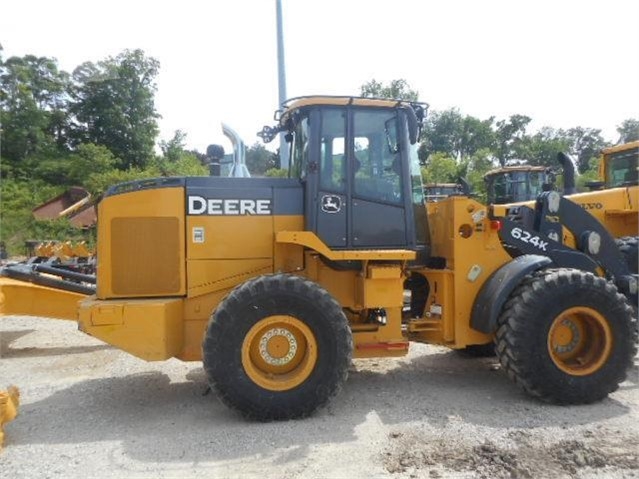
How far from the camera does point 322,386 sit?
4.58m

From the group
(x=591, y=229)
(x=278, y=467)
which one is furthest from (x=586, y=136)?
(x=278, y=467)

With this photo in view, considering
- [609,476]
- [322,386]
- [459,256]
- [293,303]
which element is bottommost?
[609,476]

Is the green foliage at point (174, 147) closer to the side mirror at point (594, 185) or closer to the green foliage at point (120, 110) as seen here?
the green foliage at point (120, 110)

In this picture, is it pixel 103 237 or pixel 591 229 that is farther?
pixel 591 229

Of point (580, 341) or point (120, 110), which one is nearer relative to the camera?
point (580, 341)

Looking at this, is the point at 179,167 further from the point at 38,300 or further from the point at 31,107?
the point at 38,300

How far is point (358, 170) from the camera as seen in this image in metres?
5.20

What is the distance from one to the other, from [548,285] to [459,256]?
83 cm

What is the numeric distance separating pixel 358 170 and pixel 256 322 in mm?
1717

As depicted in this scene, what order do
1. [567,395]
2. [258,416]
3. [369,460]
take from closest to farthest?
[369,460] < [258,416] < [567,395]

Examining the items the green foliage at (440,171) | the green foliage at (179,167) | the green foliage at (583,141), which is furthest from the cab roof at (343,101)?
the green foliage at (583,141)

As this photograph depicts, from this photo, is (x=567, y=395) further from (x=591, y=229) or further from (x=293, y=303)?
(x=293, y=303)

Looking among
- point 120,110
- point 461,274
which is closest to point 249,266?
point 461,274

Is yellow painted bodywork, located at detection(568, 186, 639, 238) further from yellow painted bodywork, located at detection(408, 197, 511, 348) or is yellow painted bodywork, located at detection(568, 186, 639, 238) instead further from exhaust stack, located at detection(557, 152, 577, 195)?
yellow painted bodywork, located at detection(408, 197, 511, 348)
